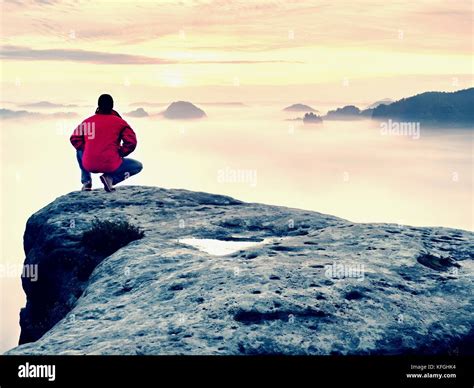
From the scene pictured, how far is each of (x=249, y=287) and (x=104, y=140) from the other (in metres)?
9.25

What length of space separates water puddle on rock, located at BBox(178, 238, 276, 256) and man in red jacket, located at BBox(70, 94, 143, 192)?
188 inches

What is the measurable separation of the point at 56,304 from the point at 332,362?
887 cm

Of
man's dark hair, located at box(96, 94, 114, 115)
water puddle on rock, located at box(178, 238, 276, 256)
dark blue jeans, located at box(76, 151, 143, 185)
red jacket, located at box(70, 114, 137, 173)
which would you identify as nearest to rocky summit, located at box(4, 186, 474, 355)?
water puddle on rock, located at box(178, 238, 276, 256)

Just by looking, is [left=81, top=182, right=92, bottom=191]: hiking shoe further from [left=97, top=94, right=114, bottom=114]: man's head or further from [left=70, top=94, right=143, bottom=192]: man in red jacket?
[left=97, top=94, right=114, bottom=114]: man's head

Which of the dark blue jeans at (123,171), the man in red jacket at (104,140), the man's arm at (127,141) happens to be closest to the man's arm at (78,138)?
the man in red jacket at (104,140)

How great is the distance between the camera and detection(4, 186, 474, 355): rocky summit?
11.8 metres

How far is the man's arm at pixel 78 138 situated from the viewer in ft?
69.5

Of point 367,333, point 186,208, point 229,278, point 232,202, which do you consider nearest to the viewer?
point 367,333

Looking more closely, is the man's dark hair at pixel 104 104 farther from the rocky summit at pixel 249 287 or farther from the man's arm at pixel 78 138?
the rocky summit at pixel 249 287

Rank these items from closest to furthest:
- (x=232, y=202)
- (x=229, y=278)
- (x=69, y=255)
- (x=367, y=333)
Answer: (x=367, y=333)
(x=229, y=278)
(x=69, y=255)
(x=232, y=202)

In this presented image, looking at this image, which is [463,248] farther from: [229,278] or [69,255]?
[69,255]

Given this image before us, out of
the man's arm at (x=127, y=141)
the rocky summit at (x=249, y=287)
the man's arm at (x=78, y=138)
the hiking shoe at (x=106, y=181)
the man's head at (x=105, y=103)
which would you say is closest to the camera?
the rocky summit at (x=249, y=287)

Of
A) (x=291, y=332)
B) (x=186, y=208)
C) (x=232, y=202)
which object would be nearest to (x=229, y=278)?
(x=291, y=332)

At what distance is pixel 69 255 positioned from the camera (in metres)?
18.0
